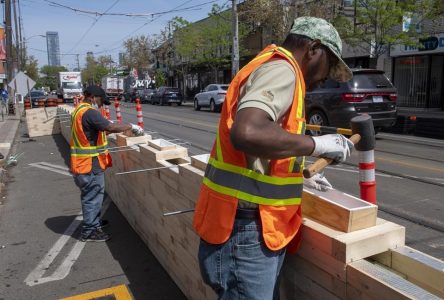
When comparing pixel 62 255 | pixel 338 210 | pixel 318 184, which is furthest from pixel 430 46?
pixel 338 210

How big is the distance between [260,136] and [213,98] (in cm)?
2584

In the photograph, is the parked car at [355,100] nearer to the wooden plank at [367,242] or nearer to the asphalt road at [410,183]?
the asphalt road at [410,183]

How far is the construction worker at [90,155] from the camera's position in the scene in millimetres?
5301

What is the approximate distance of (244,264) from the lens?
1879mm

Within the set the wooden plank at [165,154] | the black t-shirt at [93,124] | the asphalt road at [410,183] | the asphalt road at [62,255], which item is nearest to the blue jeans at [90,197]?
the black t-shirt at [93,124]

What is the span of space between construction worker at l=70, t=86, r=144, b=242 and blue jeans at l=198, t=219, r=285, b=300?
3.68m

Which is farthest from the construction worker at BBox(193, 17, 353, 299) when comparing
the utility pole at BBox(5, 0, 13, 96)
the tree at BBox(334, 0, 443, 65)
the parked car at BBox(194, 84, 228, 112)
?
the utility pole at BBox(5, 0, 13, 96)

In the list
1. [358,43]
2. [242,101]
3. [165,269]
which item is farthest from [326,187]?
[358,43]

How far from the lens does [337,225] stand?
2.08m

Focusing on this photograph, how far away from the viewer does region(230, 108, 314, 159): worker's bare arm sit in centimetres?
159

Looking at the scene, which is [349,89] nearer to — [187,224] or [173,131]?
[173,131]

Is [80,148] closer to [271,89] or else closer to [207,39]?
[271,89]

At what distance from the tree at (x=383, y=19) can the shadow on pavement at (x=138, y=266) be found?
14.9 metres

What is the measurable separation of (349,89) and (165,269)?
8.39 m
